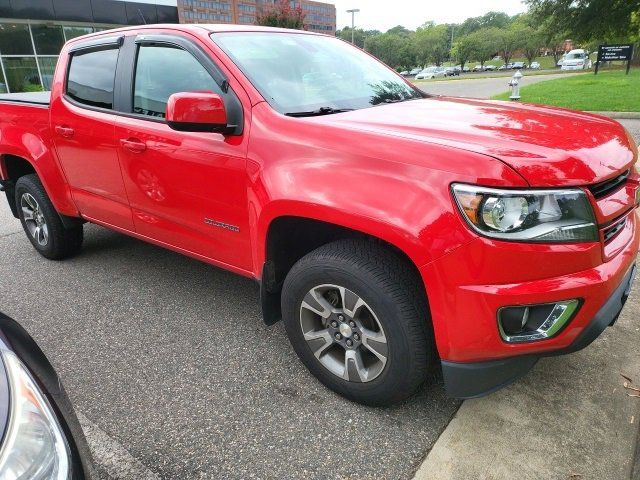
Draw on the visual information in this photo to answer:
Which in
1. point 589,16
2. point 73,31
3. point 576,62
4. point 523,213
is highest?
point 73,31

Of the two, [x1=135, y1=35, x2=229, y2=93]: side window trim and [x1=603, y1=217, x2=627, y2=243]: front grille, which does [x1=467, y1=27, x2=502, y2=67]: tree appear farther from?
[x1=603, y1=217, x2=627, y2=243]: front grille

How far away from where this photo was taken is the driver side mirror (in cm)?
224

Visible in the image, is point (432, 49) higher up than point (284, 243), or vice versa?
point (432, 49)

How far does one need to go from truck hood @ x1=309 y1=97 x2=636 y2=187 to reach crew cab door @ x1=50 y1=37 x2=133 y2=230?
165 cm

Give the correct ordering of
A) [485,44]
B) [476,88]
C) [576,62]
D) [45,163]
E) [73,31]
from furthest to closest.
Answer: [485,44], [576,62], [73,31], [476,88], [45,163]

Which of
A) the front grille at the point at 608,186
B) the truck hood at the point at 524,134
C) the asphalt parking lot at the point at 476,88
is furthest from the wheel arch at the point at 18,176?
the asphalt parking lot at the point at 476,88

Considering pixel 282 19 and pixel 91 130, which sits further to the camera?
pixel 282 19

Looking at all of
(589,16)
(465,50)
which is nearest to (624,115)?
(589,16)

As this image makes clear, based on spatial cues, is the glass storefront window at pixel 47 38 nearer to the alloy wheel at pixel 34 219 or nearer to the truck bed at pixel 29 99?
the truck bed at pixel 29 99

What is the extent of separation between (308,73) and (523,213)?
156 cm

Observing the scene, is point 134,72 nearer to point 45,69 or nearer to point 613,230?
point 613,230

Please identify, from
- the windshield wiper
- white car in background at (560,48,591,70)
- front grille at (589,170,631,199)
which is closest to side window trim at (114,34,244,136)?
the windshield wiper

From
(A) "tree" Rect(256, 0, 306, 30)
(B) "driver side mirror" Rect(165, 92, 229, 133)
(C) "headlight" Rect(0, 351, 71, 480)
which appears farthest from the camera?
(A) "tree" Rect(256, 0, 306, 30)

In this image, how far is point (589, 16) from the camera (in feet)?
72.1
